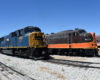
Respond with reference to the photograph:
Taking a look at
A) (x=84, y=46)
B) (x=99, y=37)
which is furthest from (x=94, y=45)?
(x=99, y=37)

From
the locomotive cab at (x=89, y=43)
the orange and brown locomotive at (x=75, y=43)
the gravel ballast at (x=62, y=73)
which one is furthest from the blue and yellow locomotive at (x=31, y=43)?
the locomotive cab at (x=89, y=43)

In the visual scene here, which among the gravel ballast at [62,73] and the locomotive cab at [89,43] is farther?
the locomotive cab at [89,43]

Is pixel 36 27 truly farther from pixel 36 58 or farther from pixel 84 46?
pixel 84 46

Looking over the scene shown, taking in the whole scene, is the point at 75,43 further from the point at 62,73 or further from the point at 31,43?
the point at 62,73

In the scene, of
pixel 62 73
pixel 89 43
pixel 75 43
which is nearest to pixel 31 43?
pixel 75 43

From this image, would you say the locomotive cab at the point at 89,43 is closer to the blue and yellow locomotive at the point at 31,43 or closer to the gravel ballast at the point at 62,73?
the blue and yellow locomotive at the point at 31,43

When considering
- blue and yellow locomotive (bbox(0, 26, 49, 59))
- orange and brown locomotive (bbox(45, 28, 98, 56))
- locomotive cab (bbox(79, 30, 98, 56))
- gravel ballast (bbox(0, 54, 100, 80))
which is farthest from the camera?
orange and brown locomotive (bbox(45, 28, 98, 56))

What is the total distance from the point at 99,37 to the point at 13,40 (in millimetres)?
26226

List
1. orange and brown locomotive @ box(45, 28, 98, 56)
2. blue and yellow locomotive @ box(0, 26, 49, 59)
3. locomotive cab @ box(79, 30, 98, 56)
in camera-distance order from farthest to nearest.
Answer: orange and brown locomotive @ box(45, 28, 98, 56)
locomotive cab @ box(79, 30, 98, 56)
blue and yellow locomotive @ box(0, 26, 49, 59)

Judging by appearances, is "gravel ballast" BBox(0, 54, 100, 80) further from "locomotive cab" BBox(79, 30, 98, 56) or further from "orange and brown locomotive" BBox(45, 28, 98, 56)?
"locomotive cab" BBox(79, 30, 98, 56)

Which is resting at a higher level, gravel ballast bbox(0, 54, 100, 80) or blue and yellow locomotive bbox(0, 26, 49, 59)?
blue and yellow locomotive bbox(0, 26, 49, 59)

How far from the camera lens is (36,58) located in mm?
10953

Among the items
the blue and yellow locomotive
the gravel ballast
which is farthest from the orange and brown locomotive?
the gravel ballast

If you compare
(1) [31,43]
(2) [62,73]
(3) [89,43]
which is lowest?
(2) [62,73]
